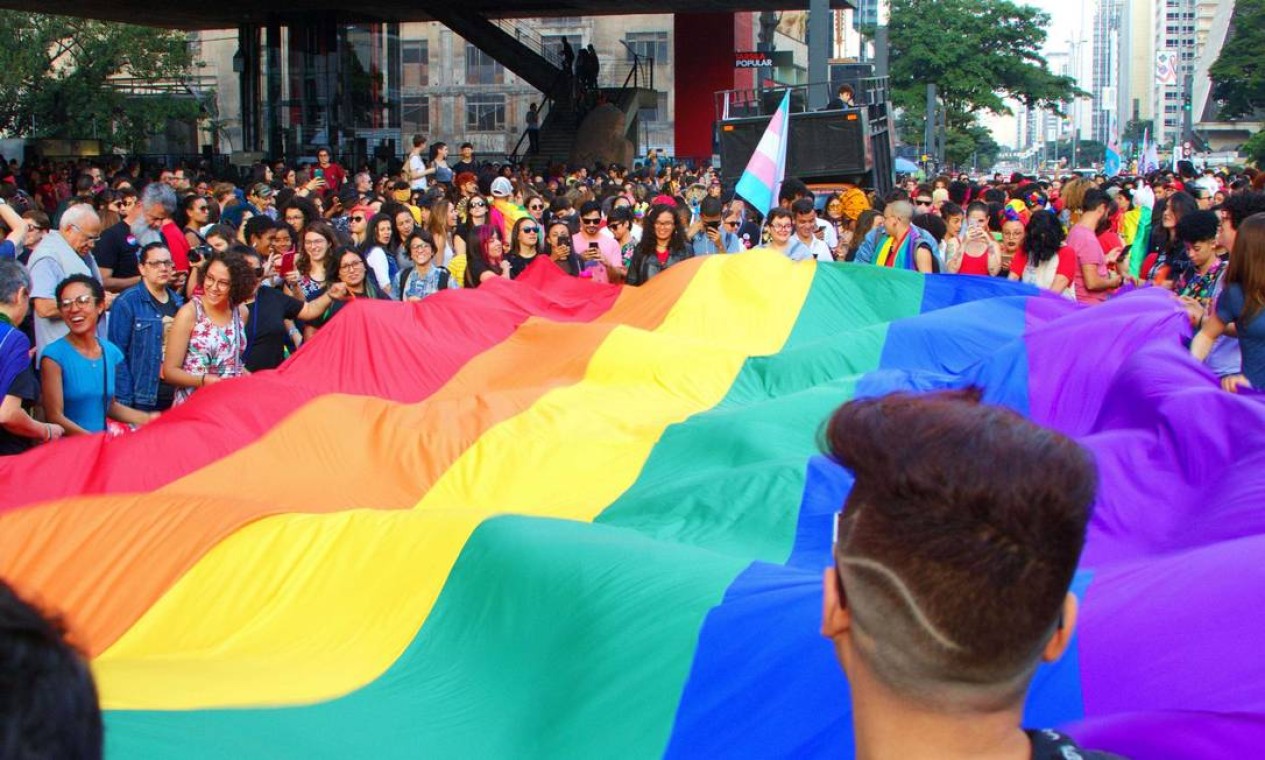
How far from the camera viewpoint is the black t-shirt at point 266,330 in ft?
26.6

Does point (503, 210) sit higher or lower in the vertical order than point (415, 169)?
lower

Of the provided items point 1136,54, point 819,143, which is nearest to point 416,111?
point 819,143

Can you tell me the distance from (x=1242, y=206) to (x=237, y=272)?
4.81 metres

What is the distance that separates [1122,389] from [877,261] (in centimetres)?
456

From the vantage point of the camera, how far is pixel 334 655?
450cm

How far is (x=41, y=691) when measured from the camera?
4.16ft

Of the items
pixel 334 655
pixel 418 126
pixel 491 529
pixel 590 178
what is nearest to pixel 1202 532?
pixel 491 529

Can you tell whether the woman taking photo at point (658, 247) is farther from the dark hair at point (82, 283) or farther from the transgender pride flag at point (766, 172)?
the dark hair at point (82, 283)

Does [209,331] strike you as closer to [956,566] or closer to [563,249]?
[563,249]

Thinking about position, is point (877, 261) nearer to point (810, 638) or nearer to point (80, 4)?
point (810, 638)

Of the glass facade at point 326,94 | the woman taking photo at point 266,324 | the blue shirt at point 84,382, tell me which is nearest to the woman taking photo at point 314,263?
the woman taking photo at point 266,324

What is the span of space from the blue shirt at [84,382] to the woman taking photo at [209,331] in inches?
26.1

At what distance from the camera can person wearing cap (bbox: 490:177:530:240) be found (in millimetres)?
13367

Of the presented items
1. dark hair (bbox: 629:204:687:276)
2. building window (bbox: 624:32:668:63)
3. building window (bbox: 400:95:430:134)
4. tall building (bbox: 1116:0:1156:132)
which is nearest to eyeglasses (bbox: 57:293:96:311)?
dark hair (bbox: 629:204:687:276)
